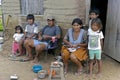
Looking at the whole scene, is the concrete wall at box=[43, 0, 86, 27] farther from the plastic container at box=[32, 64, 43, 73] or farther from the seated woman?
the plastic container at box=[32, 64, 43, 73]

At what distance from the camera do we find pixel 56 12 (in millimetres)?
5738

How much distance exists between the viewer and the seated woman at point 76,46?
4773 mm

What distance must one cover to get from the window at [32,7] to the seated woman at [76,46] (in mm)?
1457

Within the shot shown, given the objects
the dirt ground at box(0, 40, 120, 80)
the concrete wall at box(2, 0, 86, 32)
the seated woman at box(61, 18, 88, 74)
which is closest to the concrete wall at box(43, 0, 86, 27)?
the concrete wall at box(2, 0, 86, 32)

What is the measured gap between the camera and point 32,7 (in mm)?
6105

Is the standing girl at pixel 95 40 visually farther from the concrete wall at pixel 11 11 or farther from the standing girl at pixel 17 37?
the concrete wall at pixel 11 11

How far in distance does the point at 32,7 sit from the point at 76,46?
1.97 meters

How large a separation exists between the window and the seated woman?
1.46 meters

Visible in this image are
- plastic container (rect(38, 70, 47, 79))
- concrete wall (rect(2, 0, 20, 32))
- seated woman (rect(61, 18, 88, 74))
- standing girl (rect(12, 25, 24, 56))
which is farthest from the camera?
concrete wall (rect(2, 0, 20, 32))

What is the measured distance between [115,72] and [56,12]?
6.85ft

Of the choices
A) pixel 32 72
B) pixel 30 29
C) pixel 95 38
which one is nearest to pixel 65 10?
pixel 30 29

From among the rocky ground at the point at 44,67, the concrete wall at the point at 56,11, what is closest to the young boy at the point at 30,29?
the concrete wall at the point at 56,11

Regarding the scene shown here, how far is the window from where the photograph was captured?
19.7 ft

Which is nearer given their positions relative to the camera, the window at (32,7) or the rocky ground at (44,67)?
the rocky ground at (44,67)
